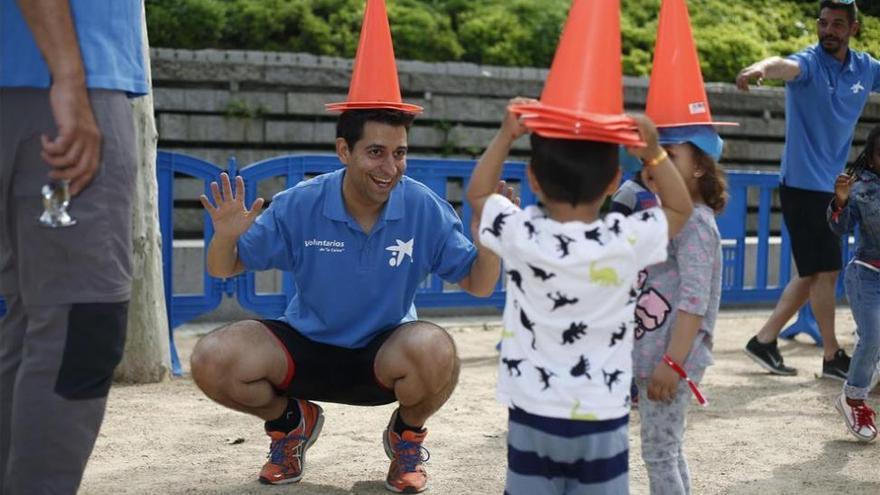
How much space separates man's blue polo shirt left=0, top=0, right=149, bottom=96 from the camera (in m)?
2.91

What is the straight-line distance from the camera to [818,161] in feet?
22.8

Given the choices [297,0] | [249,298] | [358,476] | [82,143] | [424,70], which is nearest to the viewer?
[82,143]

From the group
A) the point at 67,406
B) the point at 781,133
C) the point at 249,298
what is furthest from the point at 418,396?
the point at 781,133

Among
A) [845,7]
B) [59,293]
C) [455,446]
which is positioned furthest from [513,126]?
[845,7]

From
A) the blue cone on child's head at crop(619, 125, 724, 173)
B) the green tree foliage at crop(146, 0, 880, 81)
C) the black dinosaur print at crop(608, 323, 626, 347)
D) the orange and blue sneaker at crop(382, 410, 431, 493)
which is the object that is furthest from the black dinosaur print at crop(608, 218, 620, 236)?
the green tree foliage at crop(146, 0, 880, 81)

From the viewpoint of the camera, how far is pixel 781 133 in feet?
39.9

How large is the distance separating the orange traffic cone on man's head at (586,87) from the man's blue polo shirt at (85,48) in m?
1.02

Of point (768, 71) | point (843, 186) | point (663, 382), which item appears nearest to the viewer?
point (663, 382)

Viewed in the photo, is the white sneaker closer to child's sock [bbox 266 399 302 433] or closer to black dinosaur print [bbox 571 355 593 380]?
child's sock [bbox 266 399 302 433]

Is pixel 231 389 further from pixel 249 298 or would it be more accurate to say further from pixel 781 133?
pixel 781 133

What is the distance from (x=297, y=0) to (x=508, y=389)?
9.03 metres

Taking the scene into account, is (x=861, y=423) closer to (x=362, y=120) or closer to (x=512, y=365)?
(x=362, y=120)

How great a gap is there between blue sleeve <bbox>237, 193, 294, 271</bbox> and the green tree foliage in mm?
6785

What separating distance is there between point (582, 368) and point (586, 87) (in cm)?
72
